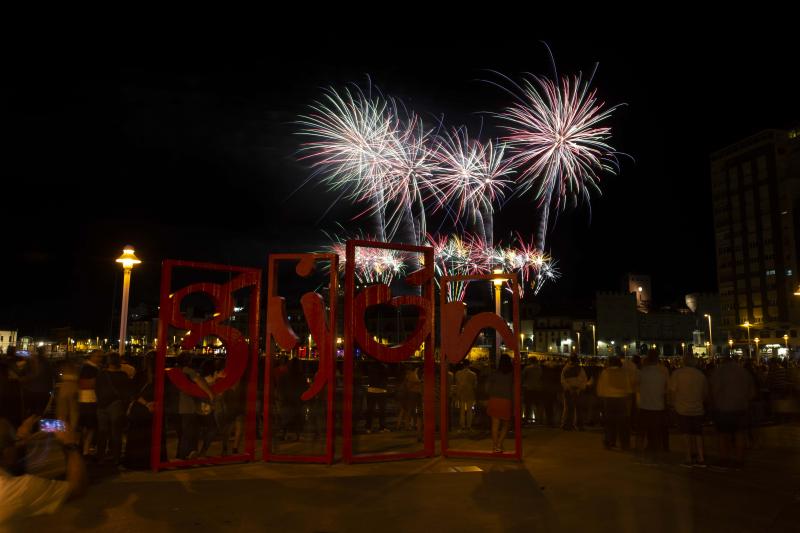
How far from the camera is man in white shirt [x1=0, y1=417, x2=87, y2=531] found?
213 inches

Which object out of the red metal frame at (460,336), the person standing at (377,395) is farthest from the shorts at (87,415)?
the person standing at (377,395)


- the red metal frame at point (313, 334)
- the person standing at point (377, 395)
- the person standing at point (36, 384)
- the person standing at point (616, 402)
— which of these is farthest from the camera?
the person standing at point (377, 395)

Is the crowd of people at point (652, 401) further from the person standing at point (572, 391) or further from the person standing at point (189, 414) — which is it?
the person standing at point (189, 414)

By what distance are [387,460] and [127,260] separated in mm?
8446

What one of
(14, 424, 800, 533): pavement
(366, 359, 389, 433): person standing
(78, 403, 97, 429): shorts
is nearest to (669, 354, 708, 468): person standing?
(14, 424, 800, 533): pavement

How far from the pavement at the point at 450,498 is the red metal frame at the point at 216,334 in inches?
17.1

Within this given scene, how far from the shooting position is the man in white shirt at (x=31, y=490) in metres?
5.42

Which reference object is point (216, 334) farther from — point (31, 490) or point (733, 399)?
point (733, 399)

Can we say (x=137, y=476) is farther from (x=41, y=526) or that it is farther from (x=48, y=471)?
(x=41, y=526)

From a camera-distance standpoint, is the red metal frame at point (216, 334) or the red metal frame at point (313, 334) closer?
the red metal frame at point (216, 334)

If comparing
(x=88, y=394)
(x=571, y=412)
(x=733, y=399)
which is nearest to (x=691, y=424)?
(x=733, y=399)

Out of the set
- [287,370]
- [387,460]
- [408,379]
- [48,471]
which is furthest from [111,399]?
[408,379]

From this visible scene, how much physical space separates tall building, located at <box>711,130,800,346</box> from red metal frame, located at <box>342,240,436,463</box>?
8836 cm

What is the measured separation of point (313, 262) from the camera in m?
9.84
